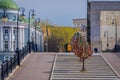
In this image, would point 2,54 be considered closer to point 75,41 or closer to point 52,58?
point 52,58

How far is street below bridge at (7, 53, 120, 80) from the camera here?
3388 centimetres

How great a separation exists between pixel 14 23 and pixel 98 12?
46.0ft

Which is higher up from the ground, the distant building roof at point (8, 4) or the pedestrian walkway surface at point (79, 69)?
the distant building roof at point (8, 4)

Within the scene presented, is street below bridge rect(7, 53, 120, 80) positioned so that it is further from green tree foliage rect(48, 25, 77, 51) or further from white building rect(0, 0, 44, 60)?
green tree foliage rect(48, 25, 77, 51)

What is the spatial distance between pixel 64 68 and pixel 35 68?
80.7 inches

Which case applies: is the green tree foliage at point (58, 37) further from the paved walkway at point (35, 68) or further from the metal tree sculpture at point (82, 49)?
the metal tree sculpture at point (82, 49)

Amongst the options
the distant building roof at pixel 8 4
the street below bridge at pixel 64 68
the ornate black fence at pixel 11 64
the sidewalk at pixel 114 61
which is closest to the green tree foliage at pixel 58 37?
the distant building roof at pixel 8 4

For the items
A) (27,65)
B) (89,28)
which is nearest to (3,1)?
(89,28)

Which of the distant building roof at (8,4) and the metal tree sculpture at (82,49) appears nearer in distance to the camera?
the metal tree sculpture at (82,49)

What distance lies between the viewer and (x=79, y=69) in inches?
1496

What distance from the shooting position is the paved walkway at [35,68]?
1310 inches

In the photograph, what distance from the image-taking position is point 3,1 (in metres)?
85.6

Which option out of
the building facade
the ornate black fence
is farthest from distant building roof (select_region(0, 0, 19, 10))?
the ornate black fence

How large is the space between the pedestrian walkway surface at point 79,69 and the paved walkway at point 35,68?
21.8 inches
